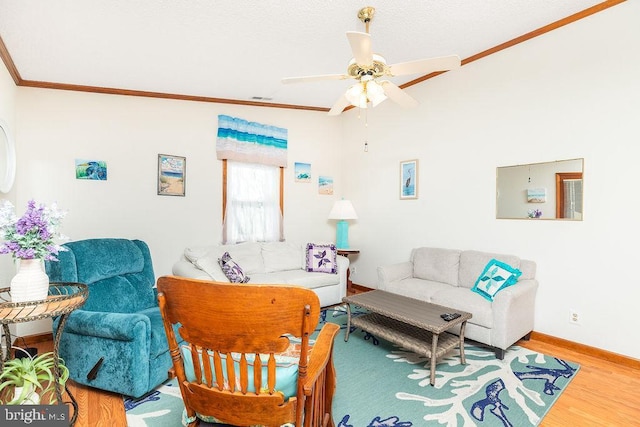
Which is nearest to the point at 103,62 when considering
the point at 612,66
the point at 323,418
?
the point at 323,418

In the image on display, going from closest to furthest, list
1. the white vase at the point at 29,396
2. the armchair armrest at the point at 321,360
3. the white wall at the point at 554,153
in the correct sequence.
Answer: the armchair armrest at the point at 321,360, the white vase at the point at 29,396, the white wall at the point at 554,153

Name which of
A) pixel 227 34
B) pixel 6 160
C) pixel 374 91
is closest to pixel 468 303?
pixel 374 91

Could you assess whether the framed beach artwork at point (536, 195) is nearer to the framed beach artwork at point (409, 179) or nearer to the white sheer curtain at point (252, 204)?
the framed beach artwork at point (409, 179)

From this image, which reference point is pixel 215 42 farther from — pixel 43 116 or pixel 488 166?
pixel 488 166

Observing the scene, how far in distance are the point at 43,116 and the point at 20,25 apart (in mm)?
1151

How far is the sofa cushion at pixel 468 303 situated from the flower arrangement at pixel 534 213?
0.97m

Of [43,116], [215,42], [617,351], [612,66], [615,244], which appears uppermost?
[215,42]

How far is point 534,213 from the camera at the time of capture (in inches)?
124

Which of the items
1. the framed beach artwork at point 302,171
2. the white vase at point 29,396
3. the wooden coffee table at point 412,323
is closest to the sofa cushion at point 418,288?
the wooden coffee table at point 412,323

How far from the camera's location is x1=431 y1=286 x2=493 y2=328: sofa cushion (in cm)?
274

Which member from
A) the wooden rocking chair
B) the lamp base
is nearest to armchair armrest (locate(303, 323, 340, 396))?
the wooden rocking chair

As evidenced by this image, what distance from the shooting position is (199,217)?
4.13 metres

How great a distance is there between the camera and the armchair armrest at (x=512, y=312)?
264 cm

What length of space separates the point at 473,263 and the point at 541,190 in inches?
38.0
